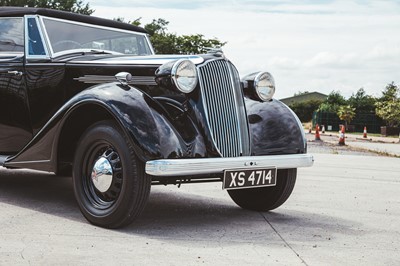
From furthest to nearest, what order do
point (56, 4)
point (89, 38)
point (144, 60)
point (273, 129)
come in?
1. point (56, 4)
2. point (89, 38)
3. point (273, 129)
4. point (144, 60)

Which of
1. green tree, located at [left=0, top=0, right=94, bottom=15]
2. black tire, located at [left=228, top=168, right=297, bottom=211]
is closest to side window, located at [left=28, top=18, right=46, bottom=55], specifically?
black tire, located at [left=228, top=168, right=297, bottom=211]

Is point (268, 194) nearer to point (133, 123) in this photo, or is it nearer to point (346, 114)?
point (133, 123)

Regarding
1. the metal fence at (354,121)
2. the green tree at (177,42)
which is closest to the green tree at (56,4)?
the green tree at (177,42)

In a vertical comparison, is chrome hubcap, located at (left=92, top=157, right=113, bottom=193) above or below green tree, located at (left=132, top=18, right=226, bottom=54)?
below

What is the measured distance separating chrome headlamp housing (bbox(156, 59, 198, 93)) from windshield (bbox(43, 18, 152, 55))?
152cm

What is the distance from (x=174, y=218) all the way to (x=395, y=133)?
Result: 39.5 metres

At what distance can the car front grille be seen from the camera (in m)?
4.64

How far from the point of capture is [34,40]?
A: 5727 millimetres

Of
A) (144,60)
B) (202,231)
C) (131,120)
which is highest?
(144,60)

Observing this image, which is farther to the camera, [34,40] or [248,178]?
[34,40]

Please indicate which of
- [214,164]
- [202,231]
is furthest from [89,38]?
[202,231]

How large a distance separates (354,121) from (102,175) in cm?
4367

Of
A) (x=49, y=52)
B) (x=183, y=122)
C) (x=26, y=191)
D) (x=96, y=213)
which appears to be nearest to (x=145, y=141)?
(x=183, y=122)

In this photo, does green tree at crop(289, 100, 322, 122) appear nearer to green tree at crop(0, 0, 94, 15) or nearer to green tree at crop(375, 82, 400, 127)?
green tree at crop(375, 82, 400, 127)
